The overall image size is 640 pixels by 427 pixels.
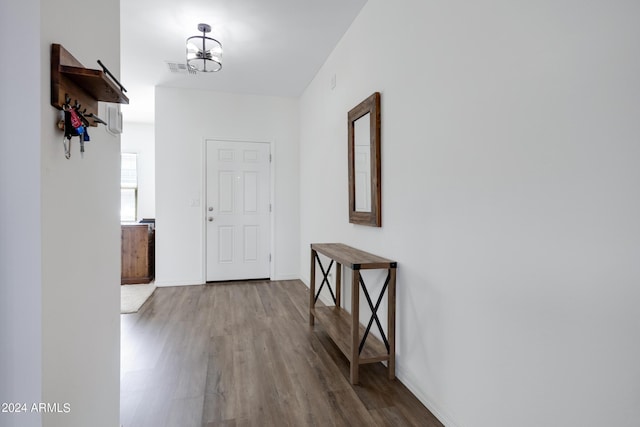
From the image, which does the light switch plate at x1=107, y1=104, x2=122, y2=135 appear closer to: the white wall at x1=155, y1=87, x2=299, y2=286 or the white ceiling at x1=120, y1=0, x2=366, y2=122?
the white ceiling at x1=120, y1=0, x2=366, y2=122

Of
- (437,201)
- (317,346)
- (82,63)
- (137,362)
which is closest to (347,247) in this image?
(317,346)

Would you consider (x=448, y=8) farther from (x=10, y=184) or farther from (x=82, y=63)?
(x=10, y=184)

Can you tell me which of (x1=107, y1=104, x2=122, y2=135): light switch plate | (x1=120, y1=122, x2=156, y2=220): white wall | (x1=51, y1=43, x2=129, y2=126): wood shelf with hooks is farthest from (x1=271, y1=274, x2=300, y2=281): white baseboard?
(x1=51, y1=43, x2=129, y2=126): wood shelf with hooks

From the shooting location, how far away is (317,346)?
2.58 m

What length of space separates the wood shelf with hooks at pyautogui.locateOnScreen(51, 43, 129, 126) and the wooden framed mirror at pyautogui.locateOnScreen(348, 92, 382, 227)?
65.0 inches

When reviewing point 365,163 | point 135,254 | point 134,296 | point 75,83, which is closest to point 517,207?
point 365,163

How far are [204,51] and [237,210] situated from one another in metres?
2.19

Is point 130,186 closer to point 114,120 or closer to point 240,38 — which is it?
point 240,38

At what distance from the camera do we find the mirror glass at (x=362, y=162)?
8.27ft

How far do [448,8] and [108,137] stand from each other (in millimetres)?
1694

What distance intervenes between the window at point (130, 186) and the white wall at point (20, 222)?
19.7ft

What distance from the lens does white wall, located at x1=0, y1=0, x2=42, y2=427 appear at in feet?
2.77

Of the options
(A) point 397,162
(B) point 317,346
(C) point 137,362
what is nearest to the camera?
(A) point 397,162

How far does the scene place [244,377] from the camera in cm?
211
